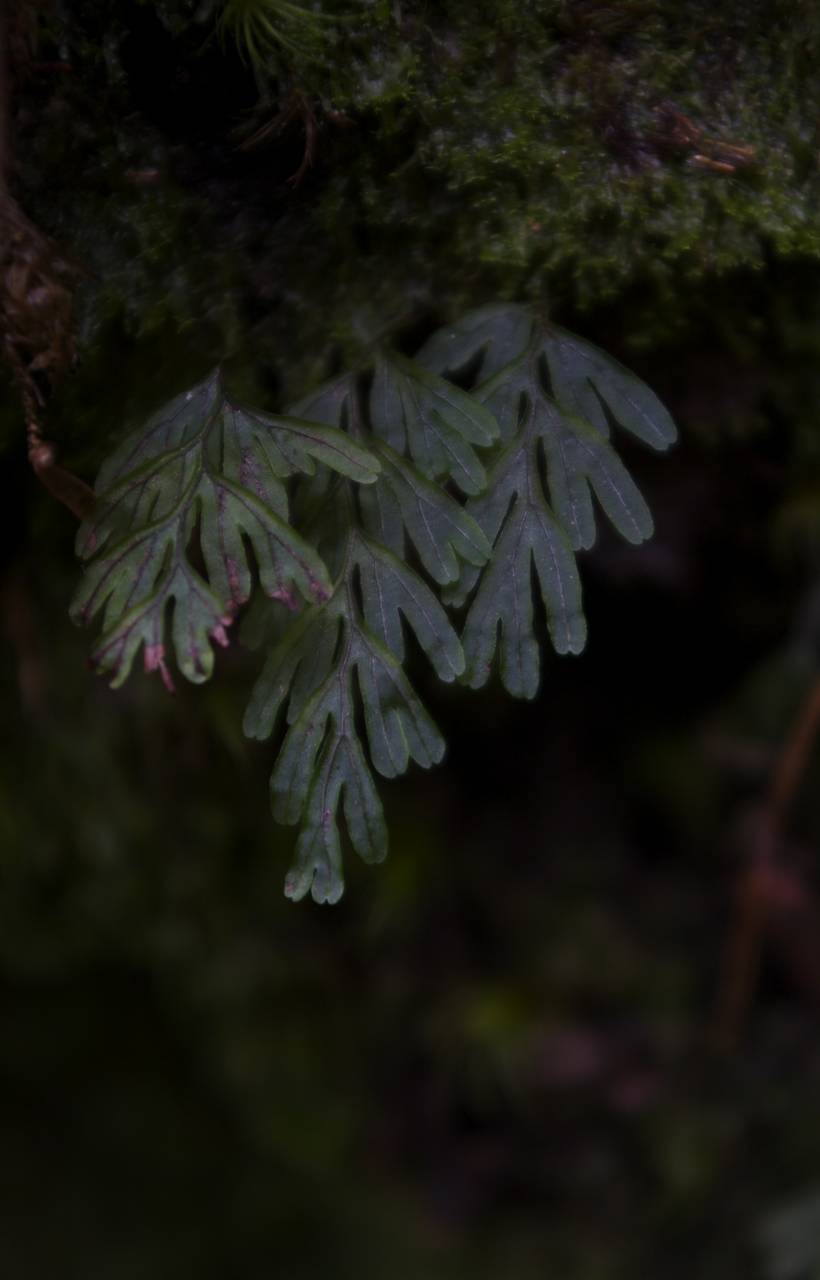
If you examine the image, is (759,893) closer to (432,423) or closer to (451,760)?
(451,760)

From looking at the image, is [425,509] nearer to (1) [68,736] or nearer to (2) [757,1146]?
(1) [68,736]

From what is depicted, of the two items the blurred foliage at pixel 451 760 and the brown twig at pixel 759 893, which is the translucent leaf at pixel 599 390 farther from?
the brown twig at pixel 759 893

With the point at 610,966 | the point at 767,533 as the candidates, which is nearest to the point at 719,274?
the point at 767,533

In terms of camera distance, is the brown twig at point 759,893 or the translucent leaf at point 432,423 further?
the brown twig at point 759,893

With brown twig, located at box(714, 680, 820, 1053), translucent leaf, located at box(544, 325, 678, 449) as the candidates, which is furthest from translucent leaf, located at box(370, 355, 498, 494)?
brown twig, located at box(714, 680, 820, 1053)

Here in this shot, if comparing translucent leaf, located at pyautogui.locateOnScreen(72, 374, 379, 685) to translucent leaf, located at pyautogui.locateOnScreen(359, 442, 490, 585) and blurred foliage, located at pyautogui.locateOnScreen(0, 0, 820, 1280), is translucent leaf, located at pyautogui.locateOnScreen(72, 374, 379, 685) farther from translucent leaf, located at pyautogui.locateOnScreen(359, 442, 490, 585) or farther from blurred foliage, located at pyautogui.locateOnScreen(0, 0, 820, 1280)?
blurred foliage, located at pyautogui.locateOnScreen(0, 0, 820, 1280)

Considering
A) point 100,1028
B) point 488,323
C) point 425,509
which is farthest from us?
point 100,1028

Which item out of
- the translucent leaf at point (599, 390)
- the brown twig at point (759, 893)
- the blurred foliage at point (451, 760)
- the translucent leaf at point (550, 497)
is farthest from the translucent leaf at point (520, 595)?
the brown twig at point (759, 893)
